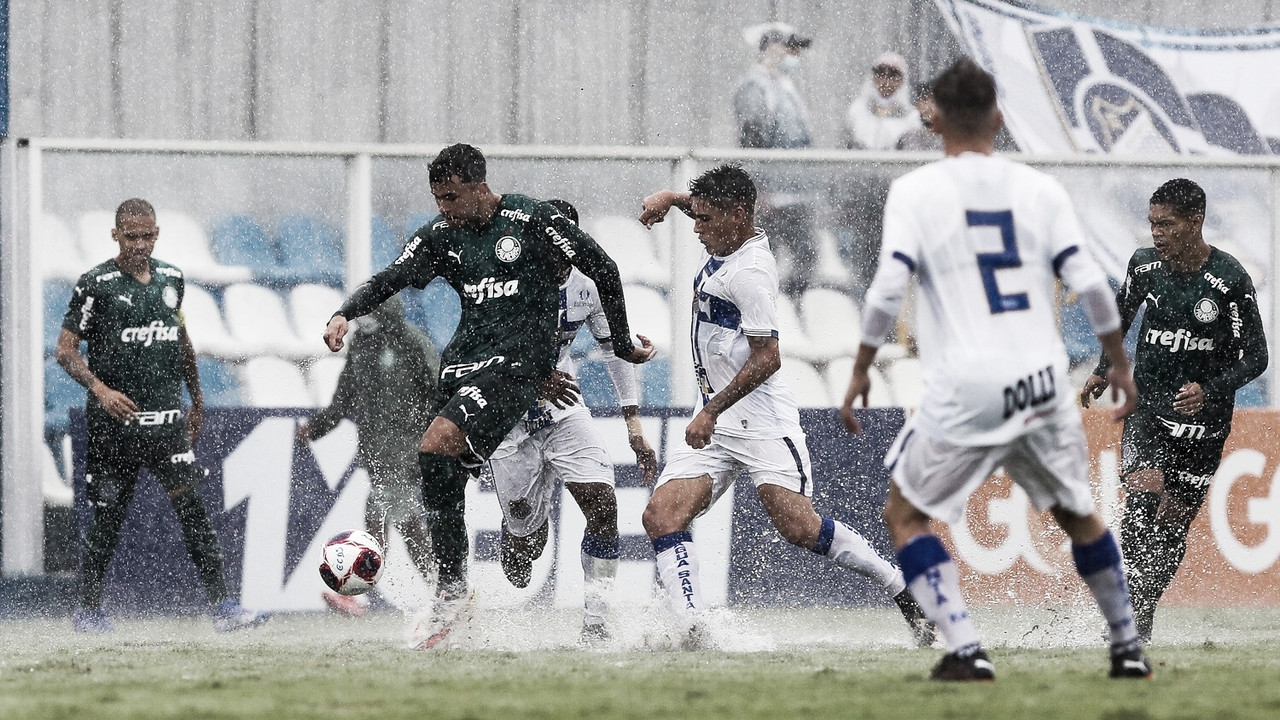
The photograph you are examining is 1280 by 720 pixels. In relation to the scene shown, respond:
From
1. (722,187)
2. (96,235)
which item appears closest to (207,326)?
(96,235)

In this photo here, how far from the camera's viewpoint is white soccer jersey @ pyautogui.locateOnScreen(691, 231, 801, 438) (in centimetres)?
798

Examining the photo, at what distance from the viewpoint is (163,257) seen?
12.3m

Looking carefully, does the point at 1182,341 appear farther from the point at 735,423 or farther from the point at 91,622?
the point at 91,622

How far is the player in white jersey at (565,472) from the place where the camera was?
29.0 ft

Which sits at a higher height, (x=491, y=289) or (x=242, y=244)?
(x=242, y=244)

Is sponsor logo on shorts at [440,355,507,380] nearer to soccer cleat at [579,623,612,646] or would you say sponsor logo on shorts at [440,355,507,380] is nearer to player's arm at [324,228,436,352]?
player's arm at [324,228,436,352]

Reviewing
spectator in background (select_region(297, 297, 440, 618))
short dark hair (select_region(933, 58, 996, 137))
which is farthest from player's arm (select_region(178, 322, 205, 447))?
short dark hair (select_region(933, 58, 996, 137))

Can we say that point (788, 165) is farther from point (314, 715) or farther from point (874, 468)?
point (314, 715)

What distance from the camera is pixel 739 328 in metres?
8.14

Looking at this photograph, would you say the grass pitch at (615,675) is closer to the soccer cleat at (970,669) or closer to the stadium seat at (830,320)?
the soccer cleat at (970,669)

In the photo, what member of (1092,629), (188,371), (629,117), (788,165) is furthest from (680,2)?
(1092,629)

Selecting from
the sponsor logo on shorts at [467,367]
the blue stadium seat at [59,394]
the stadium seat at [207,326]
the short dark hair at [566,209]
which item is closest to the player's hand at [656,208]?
the short dark hair at [566,209]

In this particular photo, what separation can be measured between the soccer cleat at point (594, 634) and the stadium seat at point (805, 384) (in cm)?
378

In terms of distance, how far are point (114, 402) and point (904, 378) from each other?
16.4 feet
